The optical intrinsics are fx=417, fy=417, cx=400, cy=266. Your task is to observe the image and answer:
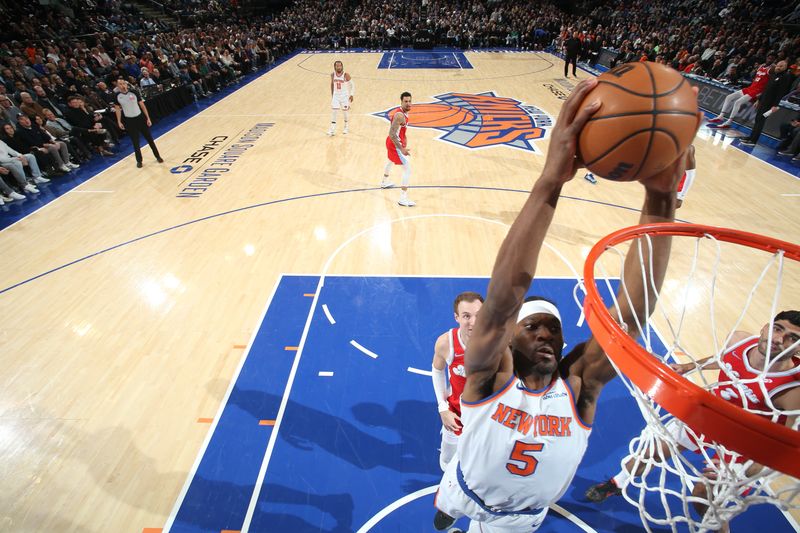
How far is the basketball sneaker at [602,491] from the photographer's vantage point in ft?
10.9

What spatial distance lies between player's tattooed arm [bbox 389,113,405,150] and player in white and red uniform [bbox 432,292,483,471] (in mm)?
4839

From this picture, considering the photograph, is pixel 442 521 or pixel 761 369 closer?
pixel 761 369

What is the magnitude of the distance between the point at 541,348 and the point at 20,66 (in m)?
16.0

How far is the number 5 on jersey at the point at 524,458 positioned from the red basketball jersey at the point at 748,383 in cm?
134

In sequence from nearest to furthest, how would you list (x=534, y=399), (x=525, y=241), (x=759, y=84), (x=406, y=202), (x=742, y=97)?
(x=525, y=241) < (x=534, y=399) < (x=406, y=202) < (x=759, y=84) < (x=742, y=97)

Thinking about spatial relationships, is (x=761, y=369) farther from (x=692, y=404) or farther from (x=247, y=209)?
(x=247, y=209)

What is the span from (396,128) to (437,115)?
20.8 ft

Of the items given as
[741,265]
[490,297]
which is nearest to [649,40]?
[741,265]

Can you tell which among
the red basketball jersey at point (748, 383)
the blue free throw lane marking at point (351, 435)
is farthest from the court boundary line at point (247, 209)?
the red basketball jersey at point (748, 383)

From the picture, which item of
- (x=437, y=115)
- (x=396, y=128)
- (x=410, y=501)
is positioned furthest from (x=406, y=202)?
(x=437, y=115)

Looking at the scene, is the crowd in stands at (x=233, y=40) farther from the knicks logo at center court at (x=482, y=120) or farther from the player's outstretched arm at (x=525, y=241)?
the player's outstretched arm at (x=525, y=241)

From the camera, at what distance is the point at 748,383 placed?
8.40ft

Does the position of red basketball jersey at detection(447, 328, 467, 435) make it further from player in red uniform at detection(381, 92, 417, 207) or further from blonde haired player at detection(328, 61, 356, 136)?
blonde haired player at detection(328, 61, 356, 136)

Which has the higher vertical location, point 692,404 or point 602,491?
point 692,404
